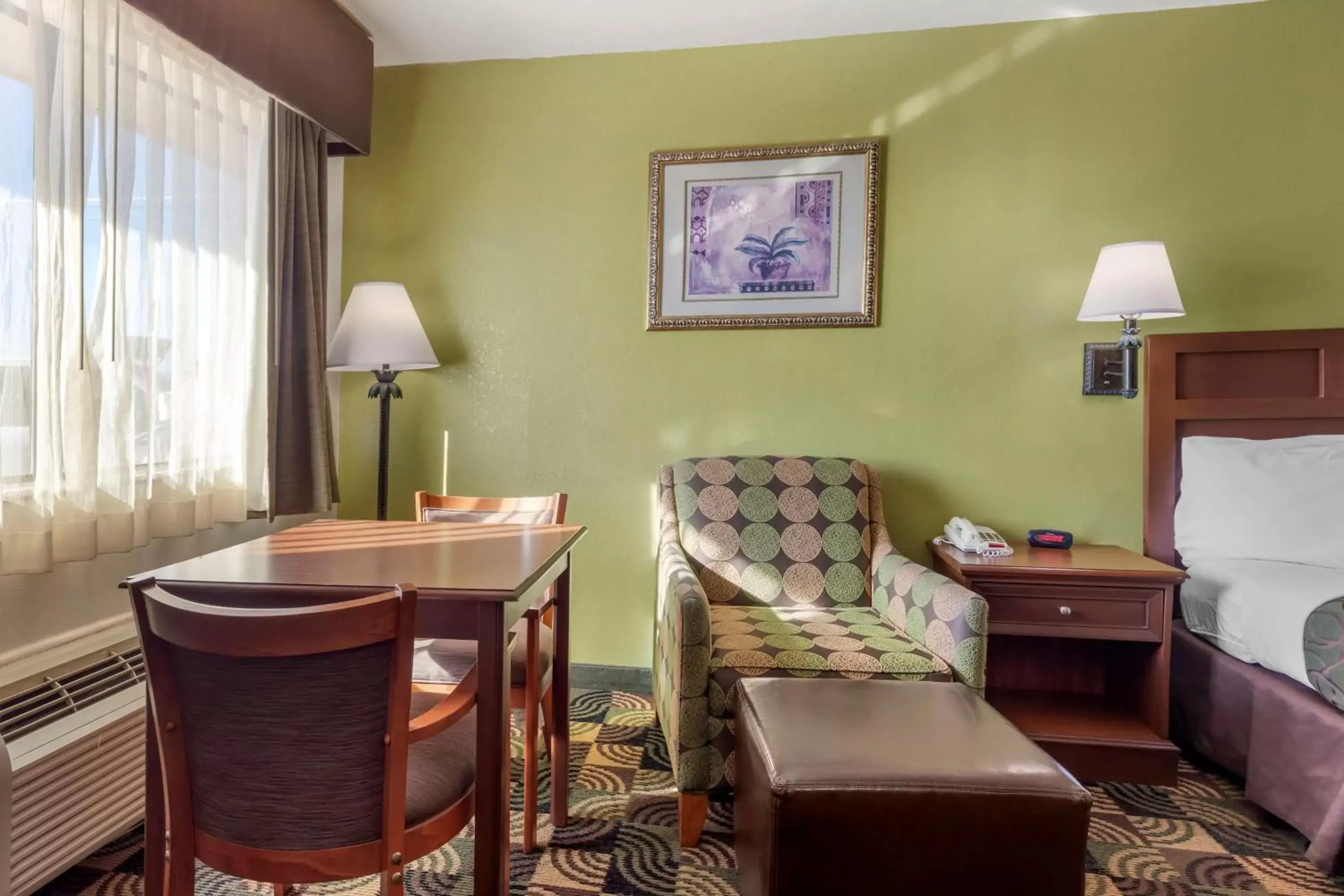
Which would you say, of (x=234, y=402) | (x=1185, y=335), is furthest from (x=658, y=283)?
(x=1185, y=335)

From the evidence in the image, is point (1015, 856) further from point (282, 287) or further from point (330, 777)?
point (282, 287)

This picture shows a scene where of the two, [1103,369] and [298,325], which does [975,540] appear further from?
[298,325]

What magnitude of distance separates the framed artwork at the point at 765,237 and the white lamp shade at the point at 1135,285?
2.34ft

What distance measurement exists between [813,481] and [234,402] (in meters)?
1.90

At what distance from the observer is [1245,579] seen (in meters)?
1.98

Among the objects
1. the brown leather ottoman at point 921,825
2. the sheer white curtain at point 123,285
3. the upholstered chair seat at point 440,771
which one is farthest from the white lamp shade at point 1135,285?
the sheer white curtain at point 123,285

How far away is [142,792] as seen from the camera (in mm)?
1708

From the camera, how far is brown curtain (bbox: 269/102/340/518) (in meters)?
2.31

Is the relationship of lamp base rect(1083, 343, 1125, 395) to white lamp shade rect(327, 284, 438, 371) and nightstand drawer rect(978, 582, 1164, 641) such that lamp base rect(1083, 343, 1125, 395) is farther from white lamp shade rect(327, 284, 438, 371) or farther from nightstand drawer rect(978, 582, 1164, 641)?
white lamp shade rect(327, 284, 438, 371)

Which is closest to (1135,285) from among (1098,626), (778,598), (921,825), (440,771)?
(1098,626)

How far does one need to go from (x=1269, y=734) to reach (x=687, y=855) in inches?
59.7

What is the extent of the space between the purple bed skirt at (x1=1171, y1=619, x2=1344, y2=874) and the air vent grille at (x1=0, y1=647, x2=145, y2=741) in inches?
104

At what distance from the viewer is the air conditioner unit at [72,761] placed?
139 cm

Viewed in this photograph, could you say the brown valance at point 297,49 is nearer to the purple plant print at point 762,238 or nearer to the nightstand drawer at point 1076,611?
the purple plant print at point 762,238
